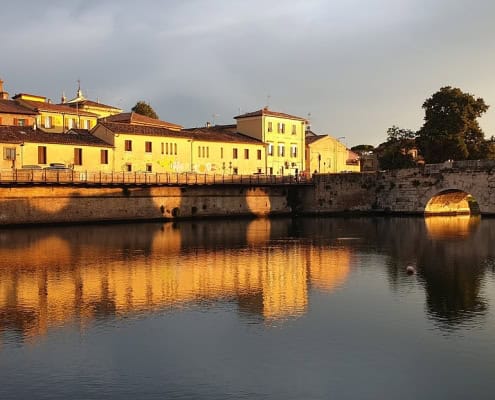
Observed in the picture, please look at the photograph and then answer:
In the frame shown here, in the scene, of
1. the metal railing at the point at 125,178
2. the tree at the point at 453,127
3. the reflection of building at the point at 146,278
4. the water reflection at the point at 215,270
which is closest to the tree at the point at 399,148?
the tree at the point at 453,127

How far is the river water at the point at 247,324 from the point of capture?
13383 millimetres

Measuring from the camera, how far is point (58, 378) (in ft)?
44.8

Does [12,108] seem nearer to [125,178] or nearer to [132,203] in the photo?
[125,178]

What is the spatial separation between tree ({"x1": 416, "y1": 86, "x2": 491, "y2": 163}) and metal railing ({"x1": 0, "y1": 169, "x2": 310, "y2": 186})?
20211mm

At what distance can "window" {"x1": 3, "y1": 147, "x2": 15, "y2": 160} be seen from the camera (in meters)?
58.6

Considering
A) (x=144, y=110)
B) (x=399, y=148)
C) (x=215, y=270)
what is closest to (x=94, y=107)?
(x=144, y=110)

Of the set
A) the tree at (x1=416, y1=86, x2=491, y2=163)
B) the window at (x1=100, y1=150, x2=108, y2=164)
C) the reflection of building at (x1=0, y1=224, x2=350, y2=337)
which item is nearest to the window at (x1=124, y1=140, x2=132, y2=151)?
the window at (x1=100, y1=150, x2=108, y2=164)

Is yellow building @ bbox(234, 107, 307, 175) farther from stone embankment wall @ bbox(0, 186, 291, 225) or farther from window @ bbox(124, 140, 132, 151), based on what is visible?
window @ bbox(124, 140, 132, 151)

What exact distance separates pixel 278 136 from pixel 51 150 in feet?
118

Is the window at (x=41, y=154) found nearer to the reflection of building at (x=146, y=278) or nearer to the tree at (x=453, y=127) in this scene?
the reflection of building at (x=146, y=278)

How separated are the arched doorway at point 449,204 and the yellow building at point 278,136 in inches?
931

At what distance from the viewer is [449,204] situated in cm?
7481

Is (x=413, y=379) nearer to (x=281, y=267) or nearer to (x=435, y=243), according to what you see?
(x=281, y=267)

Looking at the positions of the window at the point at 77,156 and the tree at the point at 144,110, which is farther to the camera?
the tree at the point at 144,110
